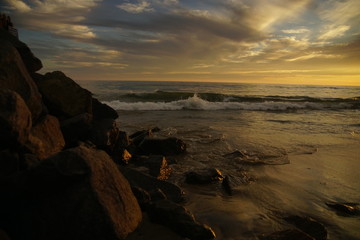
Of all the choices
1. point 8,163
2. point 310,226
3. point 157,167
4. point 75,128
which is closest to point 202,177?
point 157,167

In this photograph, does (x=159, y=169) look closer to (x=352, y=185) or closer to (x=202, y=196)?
(x=202, y=196)

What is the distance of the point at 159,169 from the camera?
4789mm

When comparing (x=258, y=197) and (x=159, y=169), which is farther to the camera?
(x=159, y=169)

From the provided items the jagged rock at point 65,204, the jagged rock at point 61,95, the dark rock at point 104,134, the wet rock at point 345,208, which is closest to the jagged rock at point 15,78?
the jagged rock at point 61,95

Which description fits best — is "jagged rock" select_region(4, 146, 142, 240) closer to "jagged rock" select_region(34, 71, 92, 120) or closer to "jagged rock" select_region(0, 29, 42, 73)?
"jagged rock" select_region(34, 71, 92, 120)

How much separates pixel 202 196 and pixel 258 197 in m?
0.88

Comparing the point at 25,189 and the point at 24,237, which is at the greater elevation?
the point at 25,189

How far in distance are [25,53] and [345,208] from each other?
5.53 m

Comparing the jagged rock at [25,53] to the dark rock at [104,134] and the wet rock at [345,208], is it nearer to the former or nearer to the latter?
the dark rock at [104,134]

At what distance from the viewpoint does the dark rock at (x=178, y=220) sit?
2.79 meters

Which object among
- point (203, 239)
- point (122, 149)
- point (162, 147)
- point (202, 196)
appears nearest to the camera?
point (203, 239)

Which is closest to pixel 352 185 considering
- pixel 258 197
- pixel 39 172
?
pixel 258 197

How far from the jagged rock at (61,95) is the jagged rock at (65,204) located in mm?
2599

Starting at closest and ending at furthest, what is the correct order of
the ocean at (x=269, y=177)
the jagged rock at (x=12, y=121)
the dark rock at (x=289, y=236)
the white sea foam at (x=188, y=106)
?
the jagged rock at (x=12, y=121) → the dark rock at (x=289, y=236) → the ocean at (x=269, y=177) → the white sea foam at (x=188, y=106)
